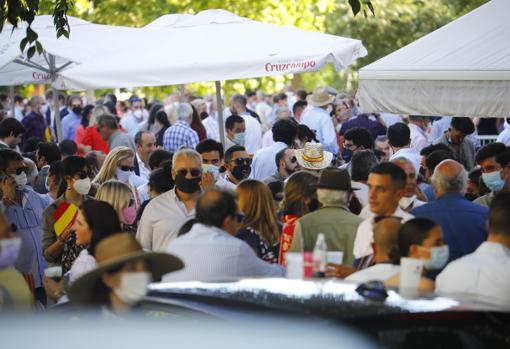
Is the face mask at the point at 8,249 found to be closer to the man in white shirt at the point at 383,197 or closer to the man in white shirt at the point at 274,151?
the man in white shirt at the point at 383,197

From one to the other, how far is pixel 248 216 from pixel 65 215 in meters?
1.73

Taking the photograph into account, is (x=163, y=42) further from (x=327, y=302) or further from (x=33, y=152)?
(x=327, y=302)

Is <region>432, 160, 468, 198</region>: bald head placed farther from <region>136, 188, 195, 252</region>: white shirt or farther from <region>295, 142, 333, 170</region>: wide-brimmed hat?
<region>295, 142, 333, 170</region>: wide-brimmed hat

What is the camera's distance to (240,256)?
6.72 meters

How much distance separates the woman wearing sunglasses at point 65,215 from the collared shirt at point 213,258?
2353 mm

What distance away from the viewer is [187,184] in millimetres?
9328

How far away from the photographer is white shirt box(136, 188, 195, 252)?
896 cm

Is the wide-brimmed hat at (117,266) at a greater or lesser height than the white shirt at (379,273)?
greater

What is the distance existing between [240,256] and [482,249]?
1.42 metres

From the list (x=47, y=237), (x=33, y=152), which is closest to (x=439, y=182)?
(x=47, y=237)

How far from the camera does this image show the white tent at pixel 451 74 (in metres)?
8.82

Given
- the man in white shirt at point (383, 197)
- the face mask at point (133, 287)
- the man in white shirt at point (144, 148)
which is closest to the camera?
the face mask at point (133, 287)

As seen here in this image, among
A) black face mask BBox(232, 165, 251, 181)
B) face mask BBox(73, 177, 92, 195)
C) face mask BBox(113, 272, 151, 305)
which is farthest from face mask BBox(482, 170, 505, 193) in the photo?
face mask BBox(113, 272, 151, 305)

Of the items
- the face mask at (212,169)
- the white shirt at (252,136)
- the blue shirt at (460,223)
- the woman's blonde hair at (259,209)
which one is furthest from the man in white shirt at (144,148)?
the blue shirt at (460,223)
